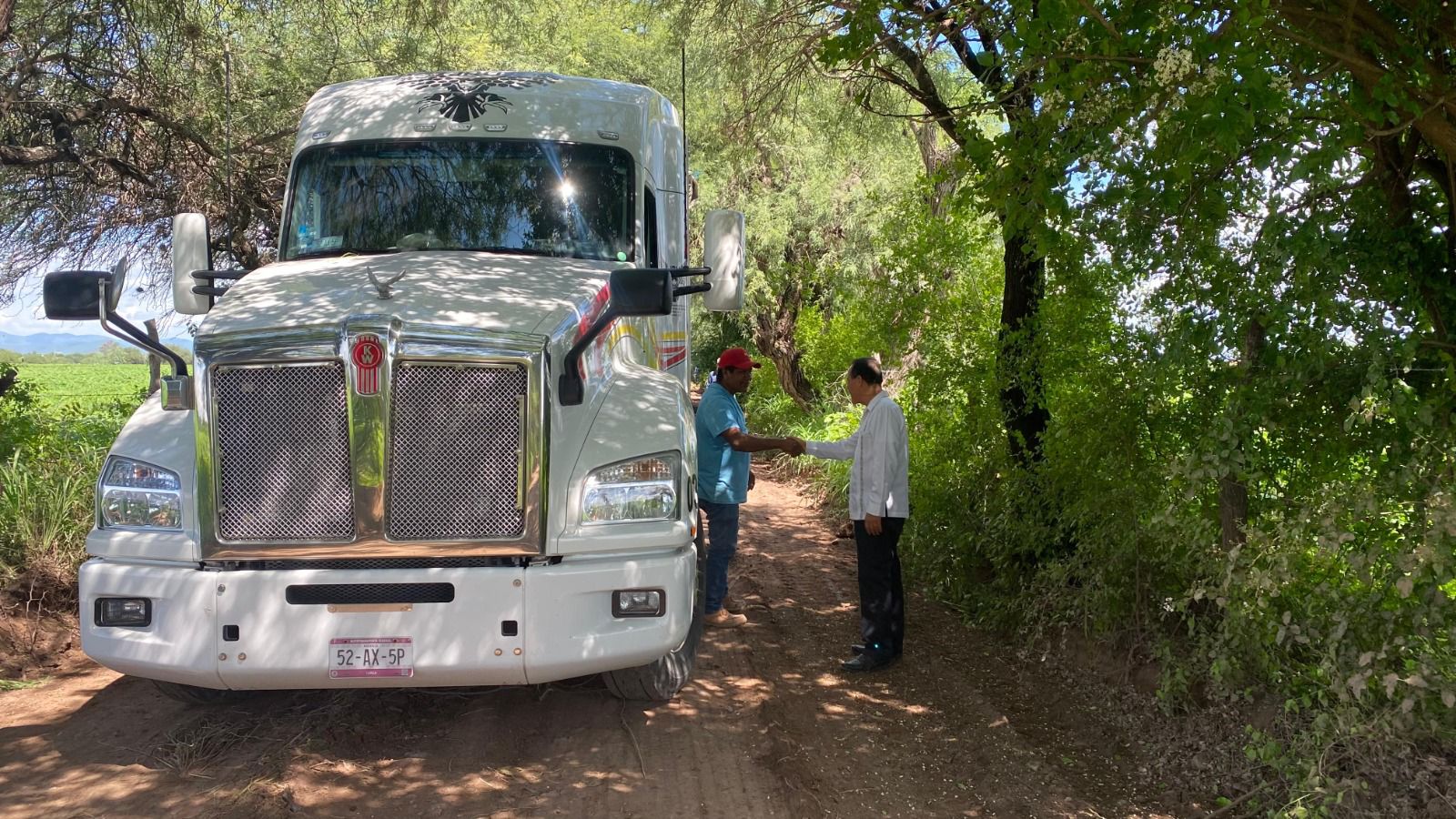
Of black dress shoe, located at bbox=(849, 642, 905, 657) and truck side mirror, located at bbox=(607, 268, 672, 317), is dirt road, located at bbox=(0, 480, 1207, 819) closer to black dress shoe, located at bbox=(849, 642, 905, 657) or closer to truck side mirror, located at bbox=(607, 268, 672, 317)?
black dress shoe, located at bbox=(849, 642, 905, 657)

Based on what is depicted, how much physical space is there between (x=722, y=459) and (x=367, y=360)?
316cm

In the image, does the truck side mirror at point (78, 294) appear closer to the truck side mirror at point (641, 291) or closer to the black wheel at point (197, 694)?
the black wheel at point (197, 694)

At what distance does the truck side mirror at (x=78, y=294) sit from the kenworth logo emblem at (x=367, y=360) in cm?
141

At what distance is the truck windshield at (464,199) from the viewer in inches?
246

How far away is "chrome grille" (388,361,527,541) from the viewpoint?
4625mm

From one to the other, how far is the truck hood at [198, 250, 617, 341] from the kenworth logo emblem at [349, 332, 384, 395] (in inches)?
6.8

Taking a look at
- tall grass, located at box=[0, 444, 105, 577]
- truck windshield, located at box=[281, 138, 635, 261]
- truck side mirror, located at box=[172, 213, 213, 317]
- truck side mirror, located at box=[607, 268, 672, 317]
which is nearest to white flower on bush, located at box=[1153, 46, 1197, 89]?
truck side mirror, located at box=[607, 268, 672, 317]

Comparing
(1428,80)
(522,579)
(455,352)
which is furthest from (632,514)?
(1428,80)

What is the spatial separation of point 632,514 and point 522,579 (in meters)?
0.55

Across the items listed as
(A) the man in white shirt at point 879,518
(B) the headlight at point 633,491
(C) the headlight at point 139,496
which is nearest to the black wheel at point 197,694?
(C) the headlight at point 139,496

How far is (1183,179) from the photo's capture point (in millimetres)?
4402

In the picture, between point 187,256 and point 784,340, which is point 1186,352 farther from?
point 784,340

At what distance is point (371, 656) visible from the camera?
4480 mm

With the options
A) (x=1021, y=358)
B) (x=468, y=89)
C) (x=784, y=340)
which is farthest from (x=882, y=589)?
(x=784, y=340)
